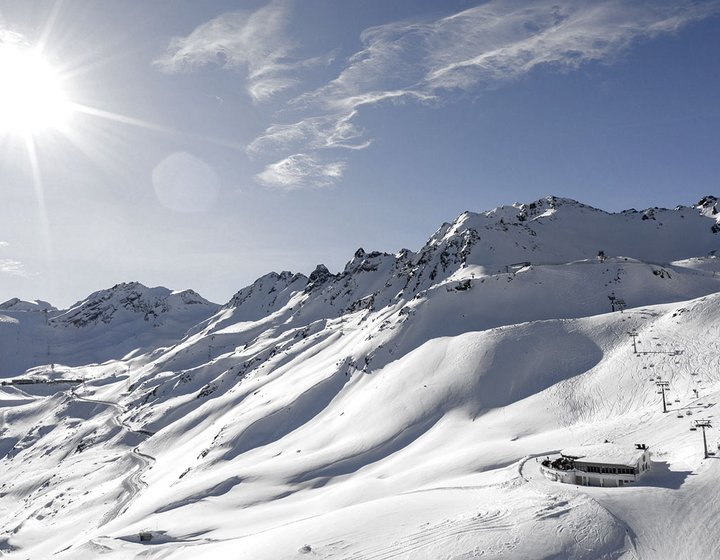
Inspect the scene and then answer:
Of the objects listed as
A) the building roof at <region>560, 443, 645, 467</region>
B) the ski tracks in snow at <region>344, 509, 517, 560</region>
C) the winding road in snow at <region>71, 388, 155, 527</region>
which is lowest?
the ski tracks in snow at <region>344, 509, 517, 560</region>

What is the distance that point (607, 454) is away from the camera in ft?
113

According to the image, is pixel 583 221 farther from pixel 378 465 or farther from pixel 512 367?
pixel 378 465

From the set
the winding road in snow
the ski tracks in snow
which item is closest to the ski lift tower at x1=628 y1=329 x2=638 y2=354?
the ski tracks in snow

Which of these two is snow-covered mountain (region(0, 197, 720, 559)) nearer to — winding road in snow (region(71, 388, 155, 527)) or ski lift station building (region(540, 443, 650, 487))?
winding road in snow (region(71, 388, 155, 527))

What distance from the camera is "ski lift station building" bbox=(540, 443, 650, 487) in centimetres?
3200

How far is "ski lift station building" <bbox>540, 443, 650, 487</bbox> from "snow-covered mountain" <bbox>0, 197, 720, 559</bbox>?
1.05 m

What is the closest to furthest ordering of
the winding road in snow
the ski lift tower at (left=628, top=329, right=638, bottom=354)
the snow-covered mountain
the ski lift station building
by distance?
the snow-covered mountain
the ski lift station building
the ski lift tower at (left=628, top=329, right=638, bottom=354)
the winding road in snow

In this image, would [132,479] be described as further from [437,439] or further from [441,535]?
[441,535]

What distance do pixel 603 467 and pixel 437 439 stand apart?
83.8 ft

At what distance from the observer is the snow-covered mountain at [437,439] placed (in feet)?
96.2

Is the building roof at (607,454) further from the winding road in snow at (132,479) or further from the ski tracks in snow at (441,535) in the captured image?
the winding road in snow at (132,479)

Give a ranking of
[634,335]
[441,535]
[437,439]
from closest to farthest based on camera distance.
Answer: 1. [441,535]
2. [437,439]
3. [634,335]

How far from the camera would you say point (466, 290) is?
9644 centimetres

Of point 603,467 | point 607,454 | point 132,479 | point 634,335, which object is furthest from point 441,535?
point 132,479
